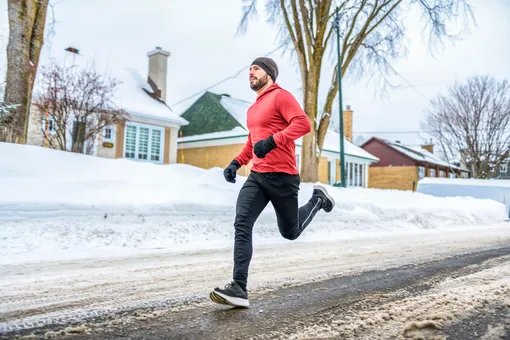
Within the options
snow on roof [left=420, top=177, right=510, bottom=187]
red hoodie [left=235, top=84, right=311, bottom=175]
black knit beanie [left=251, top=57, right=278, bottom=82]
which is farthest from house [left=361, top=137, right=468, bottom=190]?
red hoodie [left=235, top=84, right=311, bottom=175]

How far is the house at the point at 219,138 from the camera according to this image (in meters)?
22.3

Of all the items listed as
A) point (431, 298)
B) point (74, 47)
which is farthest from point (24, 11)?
point (74, 47)

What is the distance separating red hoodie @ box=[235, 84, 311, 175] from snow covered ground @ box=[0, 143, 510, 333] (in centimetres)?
103

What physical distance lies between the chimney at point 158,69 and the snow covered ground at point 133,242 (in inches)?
499

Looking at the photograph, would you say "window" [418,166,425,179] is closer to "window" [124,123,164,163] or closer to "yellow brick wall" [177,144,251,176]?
"yellow brick wall" [177,144,251,176]

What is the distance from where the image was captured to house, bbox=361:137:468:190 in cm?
4003

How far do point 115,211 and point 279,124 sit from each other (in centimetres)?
462

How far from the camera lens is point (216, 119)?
948 inches

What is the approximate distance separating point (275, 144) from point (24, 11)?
8.10 m

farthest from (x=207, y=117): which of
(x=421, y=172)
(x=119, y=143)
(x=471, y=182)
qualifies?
(x=421, y=172)

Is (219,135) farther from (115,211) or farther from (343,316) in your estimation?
(343,316)

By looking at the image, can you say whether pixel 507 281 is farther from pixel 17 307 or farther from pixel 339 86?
pixel 339 86

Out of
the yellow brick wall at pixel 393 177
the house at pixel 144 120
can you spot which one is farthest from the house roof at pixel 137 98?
the yellow brick wall at pixel 393 177

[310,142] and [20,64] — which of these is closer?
[20,64]
